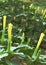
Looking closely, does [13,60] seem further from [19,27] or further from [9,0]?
[9,0]

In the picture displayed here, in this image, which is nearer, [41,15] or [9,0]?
[41,15]

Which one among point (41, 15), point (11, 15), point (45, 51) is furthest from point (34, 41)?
point (41, 15)

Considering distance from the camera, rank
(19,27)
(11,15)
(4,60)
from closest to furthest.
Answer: (4,60) < (19,27) < (11,15)

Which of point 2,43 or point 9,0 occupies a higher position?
point 2,43

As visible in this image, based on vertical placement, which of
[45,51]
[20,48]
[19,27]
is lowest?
[45,51]

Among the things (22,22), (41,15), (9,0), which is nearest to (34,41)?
(22,22)

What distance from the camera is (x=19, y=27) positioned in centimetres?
329

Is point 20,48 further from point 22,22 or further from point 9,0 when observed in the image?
point 9,0

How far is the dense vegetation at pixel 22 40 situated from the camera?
1.67m

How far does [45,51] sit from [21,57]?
1.45 metres

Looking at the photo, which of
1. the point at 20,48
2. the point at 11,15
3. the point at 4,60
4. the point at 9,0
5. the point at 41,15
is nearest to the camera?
the point at 4,60

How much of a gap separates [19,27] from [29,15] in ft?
2.34

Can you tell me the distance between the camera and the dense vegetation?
1666mm

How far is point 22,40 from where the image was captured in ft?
6.39
